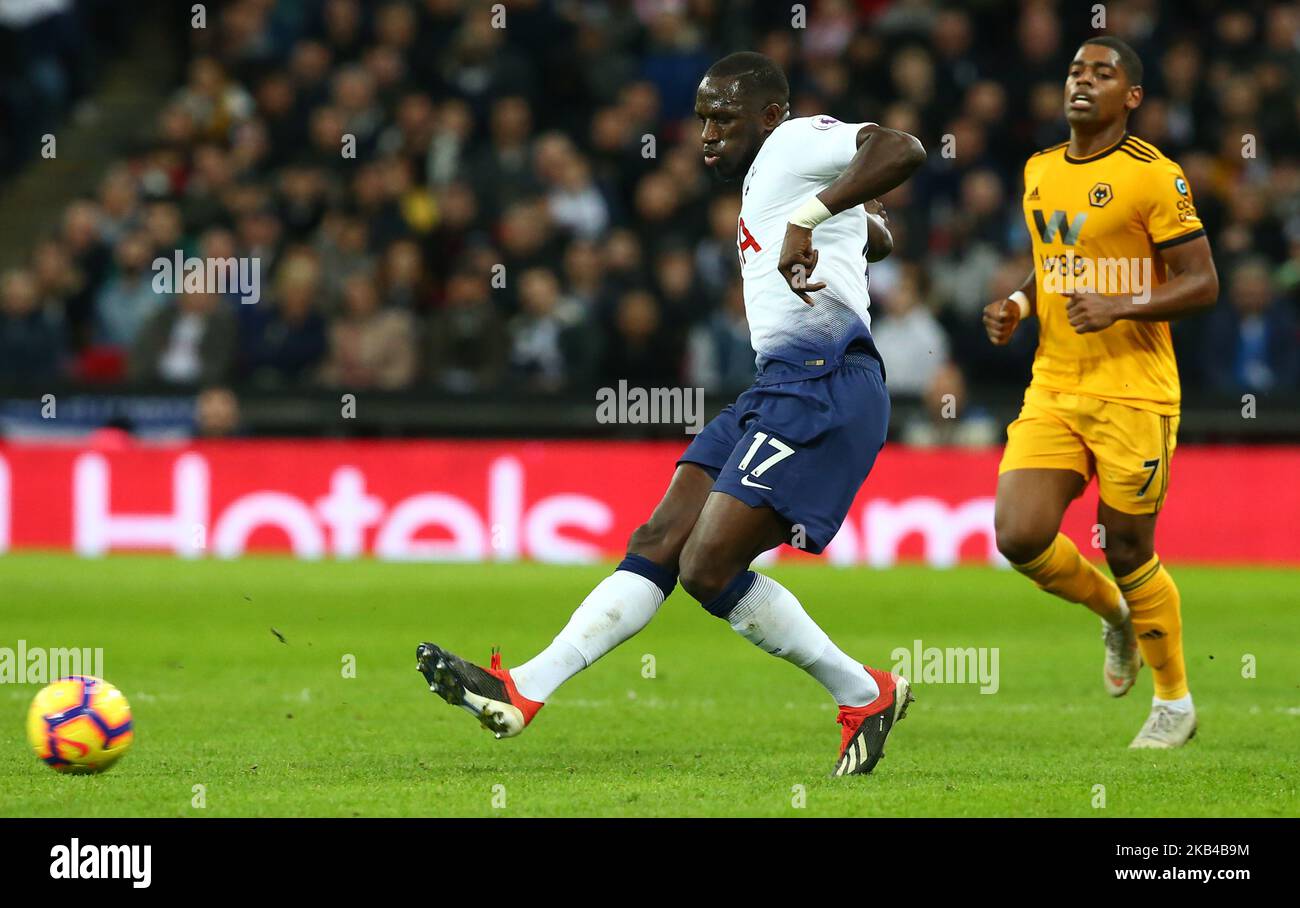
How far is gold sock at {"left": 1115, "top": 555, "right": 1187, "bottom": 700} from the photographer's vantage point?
7398mm

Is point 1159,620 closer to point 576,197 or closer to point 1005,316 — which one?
point 1005,316

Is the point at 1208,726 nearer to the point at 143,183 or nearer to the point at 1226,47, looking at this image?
the point at 1226,47

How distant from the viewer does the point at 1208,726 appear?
803 cm

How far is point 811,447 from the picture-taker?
21.2ft

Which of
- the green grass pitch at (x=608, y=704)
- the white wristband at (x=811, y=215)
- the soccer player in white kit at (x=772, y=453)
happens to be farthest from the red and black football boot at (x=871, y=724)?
the white wristband at (x=811, y=215)

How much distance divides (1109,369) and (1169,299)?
0.44m

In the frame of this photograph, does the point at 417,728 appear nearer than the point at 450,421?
Yes

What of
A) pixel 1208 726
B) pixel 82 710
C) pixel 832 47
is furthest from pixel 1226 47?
pixel 82 710

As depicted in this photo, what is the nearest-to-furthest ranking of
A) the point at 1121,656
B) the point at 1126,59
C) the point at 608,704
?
the point at 1126,59 < the point at 1121,656 < the point at 608,704

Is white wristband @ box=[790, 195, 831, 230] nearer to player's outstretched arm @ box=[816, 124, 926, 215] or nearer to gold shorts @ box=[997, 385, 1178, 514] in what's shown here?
player's outstretched arm @ box=[816, 124, 926, 215]

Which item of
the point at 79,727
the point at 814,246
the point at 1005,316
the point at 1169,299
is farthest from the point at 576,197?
the point at 79,727

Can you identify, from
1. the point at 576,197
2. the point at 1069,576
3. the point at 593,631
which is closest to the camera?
the point at 593,631

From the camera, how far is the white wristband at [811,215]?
6.15m

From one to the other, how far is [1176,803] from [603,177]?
1206 cm
